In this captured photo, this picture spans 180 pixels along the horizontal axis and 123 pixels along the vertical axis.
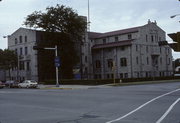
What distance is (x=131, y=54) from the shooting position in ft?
219

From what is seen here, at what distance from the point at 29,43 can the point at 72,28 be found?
40.4 ft

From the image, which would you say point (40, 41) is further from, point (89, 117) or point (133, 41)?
point (89, 117)

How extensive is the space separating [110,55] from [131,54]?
6773mm

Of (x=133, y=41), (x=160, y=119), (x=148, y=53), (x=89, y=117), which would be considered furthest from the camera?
(x=148, y=53)

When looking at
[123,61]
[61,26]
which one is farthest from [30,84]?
[123,61]

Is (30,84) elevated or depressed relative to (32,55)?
depressed

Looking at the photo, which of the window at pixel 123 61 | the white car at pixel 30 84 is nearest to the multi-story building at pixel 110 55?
the window at pixel 123 61

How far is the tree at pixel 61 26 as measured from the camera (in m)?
62.7

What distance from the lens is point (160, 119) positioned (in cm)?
1177

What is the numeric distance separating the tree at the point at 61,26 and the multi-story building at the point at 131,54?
10.5 m

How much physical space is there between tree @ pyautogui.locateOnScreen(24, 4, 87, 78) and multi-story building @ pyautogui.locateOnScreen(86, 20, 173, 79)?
413 inches

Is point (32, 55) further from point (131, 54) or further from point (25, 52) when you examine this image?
point (131, 54)

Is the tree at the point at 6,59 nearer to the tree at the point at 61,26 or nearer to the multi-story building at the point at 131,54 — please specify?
the tree at the point at 61,26

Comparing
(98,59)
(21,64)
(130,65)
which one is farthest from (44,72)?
(130,65)
